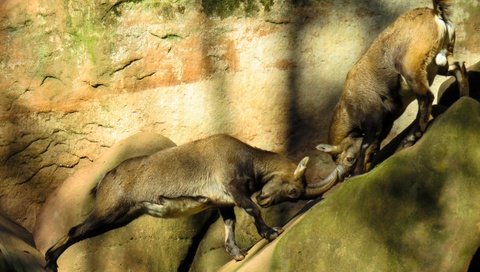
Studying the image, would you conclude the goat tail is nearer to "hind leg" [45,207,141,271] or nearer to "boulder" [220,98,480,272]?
"boulder" [220,98,480,272]

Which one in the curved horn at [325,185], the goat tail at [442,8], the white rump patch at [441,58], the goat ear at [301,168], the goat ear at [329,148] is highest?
the goat tail at [442,8]

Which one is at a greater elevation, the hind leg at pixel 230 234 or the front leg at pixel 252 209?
the front leg at pixel 252 209

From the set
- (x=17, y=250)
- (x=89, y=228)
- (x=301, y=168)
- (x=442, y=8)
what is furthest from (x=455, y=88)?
(x=17, y=250)

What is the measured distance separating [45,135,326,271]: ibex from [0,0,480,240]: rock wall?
1.13 meters

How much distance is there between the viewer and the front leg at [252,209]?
30.3 feet

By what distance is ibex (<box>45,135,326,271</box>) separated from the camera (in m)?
9.70

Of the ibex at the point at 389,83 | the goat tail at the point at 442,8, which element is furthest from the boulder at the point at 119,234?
the goat tail at the point at 442,8

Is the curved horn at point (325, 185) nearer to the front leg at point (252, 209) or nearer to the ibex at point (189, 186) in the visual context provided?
Result: the ibex at point (189, 186)

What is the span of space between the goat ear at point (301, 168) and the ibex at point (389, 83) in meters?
0.25

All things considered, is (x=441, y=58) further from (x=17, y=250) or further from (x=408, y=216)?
(x=17, y=250)

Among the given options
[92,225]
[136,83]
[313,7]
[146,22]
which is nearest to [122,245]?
[92,225]

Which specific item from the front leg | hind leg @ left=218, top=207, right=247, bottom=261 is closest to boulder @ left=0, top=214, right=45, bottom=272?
hind leg @ left=218, top=207, right=247, bottom=261

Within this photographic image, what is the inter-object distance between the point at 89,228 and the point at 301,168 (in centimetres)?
229

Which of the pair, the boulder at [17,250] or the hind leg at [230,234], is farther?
the hind leg at [230,234]
